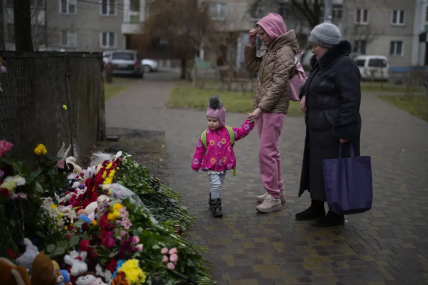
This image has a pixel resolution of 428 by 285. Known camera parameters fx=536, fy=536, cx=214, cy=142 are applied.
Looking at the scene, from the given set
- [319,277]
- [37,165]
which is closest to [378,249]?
[319,277]

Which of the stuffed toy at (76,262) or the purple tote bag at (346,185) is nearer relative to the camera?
the stuffed toy at (76,262)

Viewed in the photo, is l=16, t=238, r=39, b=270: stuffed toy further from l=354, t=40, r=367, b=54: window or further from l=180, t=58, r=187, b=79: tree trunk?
l=354, t=40, r=367, b=54: window

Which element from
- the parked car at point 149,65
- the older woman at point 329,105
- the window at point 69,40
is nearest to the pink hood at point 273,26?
the older woman at point 329,105

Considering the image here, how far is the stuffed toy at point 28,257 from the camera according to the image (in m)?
3.47

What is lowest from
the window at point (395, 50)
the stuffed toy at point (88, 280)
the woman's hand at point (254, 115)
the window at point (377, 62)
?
the stuffed toy at point (88, 280)

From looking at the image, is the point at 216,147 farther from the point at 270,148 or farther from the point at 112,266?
the point at 112,266

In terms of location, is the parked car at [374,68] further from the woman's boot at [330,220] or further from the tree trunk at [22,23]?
the woman's boot at [330,220]

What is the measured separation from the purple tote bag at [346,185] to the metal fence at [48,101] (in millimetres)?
2734

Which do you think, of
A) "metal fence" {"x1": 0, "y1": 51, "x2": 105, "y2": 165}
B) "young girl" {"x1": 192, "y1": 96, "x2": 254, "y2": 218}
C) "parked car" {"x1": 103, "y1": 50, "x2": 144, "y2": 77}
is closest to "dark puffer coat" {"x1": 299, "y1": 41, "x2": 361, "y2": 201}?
"young girl" {"x1": 192, "y1": 96, "x2": 254, "y2": 218}

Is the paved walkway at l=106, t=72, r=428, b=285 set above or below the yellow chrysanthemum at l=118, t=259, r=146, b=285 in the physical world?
below

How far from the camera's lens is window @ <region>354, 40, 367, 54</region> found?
147 ft

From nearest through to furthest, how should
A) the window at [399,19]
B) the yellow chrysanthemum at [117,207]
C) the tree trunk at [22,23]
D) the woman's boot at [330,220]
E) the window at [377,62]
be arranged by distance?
1. the yellow chrysanthemum at [117,207]
2. the woman's boot at [330,220]
3. the tree trunk at [22,23]
4. the window at [377,62]
5. the window at [399,19]

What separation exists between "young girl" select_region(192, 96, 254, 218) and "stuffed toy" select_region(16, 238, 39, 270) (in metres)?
2.27

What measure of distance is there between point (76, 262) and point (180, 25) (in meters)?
33.1
